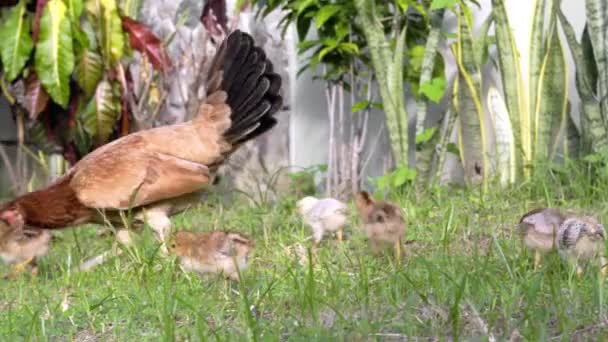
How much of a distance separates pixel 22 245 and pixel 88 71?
2.38 m

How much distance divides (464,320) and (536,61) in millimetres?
3215

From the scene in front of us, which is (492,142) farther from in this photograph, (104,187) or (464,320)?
(464,320)

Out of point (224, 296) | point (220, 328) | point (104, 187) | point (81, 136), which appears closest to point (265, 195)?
point (81, 136)

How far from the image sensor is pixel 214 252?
3.67 metres

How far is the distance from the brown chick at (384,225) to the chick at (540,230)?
510 mm

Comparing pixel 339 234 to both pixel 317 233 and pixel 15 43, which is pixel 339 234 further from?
pixel 15 43

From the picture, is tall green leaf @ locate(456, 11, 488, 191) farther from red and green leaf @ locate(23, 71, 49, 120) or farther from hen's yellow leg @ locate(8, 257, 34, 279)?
hen's yellow leg @ locate(8, 257, 34, 279)

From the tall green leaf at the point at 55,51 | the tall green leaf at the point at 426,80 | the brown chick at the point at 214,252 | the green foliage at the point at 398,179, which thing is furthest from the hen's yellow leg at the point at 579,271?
the tall green leaf at the point at 55,51

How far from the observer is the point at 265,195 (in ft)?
19.8

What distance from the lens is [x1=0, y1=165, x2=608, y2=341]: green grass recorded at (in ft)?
9.01

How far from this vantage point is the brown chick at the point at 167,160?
4.21 meters

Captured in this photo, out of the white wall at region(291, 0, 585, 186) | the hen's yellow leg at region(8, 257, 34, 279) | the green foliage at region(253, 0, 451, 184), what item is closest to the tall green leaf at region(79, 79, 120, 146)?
the green foliage at region(253, 0, 451, 184)

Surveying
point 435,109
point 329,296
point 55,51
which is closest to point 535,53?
point 435,109

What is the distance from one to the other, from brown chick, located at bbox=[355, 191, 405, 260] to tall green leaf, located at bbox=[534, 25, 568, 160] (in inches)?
73.2
